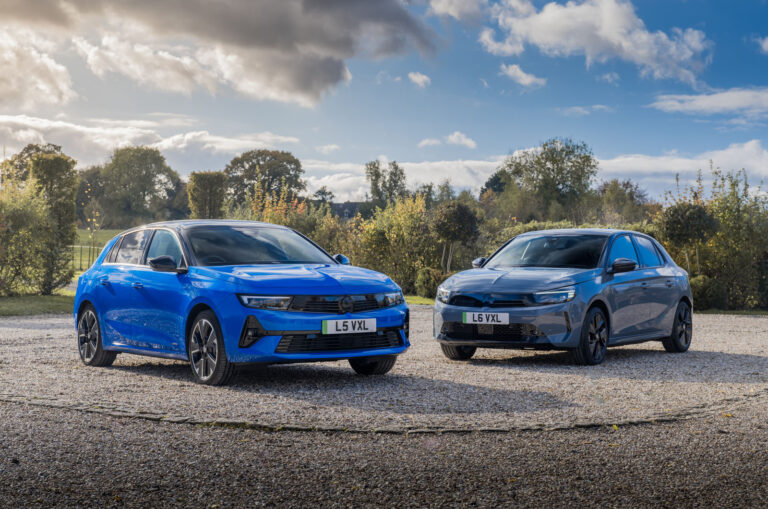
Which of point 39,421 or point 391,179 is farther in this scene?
point 391,179

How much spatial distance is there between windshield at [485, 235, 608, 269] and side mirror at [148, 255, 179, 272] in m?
4.45

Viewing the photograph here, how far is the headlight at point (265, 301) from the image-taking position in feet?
26.8

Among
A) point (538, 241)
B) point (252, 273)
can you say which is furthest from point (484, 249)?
point (252, 273)

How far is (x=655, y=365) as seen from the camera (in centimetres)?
1077

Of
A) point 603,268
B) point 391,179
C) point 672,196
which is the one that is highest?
point 391,179

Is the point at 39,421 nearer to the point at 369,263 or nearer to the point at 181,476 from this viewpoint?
the point at 181,476

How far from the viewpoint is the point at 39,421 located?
22.3 feet

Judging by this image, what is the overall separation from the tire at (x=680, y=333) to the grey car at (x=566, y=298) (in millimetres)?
14

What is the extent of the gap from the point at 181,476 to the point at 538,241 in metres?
7.66

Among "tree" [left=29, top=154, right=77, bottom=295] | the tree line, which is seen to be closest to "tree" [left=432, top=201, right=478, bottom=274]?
the tree line

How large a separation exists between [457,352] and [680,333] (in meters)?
3.60

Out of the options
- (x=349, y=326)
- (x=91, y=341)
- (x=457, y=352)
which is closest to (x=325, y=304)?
(x=349, y=326)

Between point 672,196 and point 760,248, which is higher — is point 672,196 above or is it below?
above

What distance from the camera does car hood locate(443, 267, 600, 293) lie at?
1032 cm
